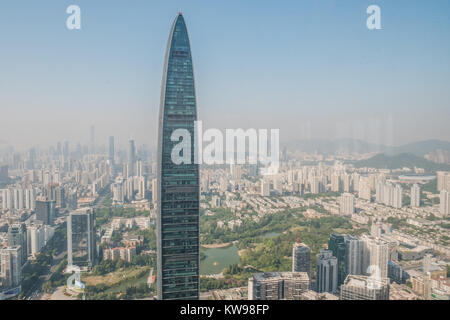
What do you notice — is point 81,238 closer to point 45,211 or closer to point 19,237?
point 19,237

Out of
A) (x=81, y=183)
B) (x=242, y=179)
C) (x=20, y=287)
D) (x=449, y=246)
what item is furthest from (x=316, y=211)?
(x=20, y=287)

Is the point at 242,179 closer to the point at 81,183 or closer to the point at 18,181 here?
the point at 81,183

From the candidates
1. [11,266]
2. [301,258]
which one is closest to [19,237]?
[11,266]

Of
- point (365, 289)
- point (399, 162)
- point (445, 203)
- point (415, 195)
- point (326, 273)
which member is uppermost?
point (399, 162)

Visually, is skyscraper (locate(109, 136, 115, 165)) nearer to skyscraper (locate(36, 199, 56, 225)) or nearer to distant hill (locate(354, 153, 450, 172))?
skyscraper (locate(36, 199, 56, 225))

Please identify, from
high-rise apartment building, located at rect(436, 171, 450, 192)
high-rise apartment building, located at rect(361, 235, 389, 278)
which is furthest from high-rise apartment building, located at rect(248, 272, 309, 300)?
high-rise apartment building, located at rect(436, 171, 450, 192)
